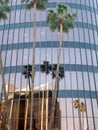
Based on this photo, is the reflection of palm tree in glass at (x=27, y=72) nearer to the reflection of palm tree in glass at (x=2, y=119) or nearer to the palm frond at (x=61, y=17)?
the reflection of palm tree in glass at (x=2, y=119)

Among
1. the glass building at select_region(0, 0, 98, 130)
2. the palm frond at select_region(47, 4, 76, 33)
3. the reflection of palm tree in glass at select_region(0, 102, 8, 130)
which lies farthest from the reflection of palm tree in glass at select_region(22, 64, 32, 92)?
the palm frond at select_region(47, 4, 76, 33)

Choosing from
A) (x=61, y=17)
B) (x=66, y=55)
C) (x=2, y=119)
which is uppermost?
(x=61, y=17)

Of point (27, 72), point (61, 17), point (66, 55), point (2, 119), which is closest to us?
point (61, 17)

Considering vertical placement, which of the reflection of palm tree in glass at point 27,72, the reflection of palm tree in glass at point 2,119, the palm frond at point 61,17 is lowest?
the reflection of palm tree in glass at point 2,119

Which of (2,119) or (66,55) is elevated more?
(66,55)

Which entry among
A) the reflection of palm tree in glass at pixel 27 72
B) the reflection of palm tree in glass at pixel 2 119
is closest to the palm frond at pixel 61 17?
the reflection of palm tree in glass at pixel 27 72

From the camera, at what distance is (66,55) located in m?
42.8

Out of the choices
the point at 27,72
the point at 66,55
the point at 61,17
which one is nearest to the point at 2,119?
the point at 27,72

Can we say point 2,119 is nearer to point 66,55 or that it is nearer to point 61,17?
point 66,55

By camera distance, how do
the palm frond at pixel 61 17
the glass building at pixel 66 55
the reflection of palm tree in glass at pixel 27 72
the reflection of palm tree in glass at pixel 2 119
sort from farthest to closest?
1. the reflection of palm tree in glass at pixel 27 72
2. the glass building at pixel 66 55
3. the reflection of palm tree in glass at pixel 2 119
4. the palm frond at pixel 61 17

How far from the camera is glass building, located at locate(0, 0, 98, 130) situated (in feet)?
125

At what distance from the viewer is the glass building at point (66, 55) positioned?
1501 inches

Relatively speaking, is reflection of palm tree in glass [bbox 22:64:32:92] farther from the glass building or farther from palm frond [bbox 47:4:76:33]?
palm frond [bbox 47:4:76:33]

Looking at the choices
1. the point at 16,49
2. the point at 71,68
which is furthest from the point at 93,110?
the point at 16,49
